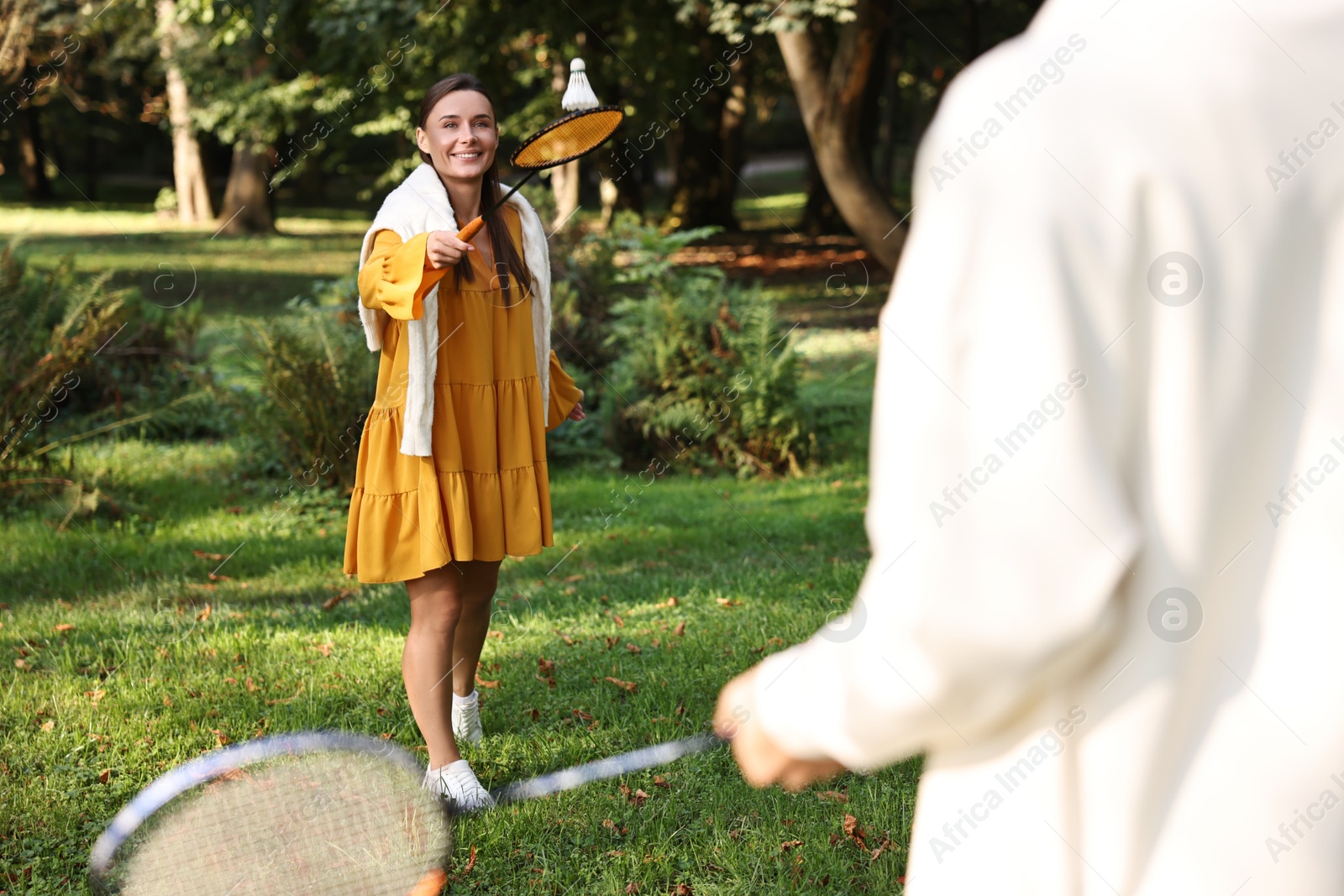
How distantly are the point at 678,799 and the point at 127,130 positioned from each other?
156 feet

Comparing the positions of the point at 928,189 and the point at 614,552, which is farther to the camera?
the point at 614,552

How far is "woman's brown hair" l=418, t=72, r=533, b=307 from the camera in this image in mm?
3883

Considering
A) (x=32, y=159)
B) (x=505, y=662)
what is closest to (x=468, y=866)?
(x=505, y=662)

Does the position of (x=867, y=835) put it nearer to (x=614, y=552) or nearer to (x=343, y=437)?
(x=614, y=552)

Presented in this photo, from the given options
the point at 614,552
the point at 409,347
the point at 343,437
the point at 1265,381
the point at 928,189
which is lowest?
the point at 614,552

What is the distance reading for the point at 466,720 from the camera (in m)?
4.40

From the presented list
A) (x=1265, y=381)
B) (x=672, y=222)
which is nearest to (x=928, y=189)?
(x=1265, y=381)

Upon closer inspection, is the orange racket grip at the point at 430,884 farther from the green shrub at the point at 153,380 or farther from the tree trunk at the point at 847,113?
the tree trunk at the point at 847,113

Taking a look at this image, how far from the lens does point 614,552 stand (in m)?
7.19

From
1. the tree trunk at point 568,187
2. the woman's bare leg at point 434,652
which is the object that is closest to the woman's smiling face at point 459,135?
the woman's bare leg at point 434,652

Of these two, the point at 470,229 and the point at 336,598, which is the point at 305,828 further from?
the point at 336,598

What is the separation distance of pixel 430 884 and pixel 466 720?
5.24 feet

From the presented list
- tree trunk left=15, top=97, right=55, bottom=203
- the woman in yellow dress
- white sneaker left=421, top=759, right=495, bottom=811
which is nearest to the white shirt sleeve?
the woman in yellow dress

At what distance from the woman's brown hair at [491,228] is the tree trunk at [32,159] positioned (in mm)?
36315
